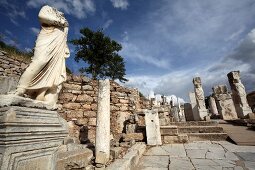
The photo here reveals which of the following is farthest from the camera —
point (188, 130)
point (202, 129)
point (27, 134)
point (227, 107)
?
point (227, 107)

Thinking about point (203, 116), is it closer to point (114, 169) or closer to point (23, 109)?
point (114, 169)

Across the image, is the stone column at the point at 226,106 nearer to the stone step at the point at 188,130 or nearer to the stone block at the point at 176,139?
the stone step at the point at 188,130

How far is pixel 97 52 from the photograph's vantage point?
69.2 feet

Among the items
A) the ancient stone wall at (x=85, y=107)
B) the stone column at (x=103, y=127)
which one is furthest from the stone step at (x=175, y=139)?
the stone column at (x=103, y=127)

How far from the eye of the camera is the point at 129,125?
621cm

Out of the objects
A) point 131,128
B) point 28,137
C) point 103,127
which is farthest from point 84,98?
point 28,137

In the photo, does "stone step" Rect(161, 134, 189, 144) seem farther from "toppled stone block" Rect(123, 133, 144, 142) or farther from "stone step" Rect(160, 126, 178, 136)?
"toppled stone block" Rect(123, 133, 144, 142)

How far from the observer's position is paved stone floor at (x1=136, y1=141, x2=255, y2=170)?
3.30 m

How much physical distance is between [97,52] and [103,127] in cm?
1821

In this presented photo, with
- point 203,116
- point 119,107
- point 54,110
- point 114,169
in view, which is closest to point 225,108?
point 203,116

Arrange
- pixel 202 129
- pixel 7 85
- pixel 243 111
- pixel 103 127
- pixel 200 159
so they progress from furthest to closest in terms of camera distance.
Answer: pixel 243 111
pixel 202 129
pixel 103 127
pixel 200 159
pixel 7 85

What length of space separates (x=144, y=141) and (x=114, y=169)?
10.4ft

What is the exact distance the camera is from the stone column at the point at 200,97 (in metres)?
10.6

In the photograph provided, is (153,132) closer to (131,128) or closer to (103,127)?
(131,128)
